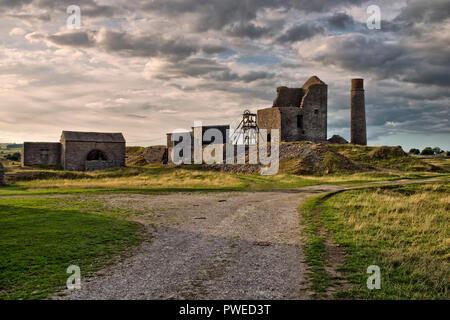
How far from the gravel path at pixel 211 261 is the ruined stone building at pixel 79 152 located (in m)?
37.2

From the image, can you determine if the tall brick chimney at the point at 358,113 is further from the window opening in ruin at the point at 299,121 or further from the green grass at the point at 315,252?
the green grass at the point at 315,252

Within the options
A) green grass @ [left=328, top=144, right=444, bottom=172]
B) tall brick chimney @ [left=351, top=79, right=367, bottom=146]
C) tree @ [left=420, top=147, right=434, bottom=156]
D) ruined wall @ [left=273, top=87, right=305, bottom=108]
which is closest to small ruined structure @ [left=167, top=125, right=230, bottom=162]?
ruined wall @ [left=273, top=87, right=305, bottom=108]

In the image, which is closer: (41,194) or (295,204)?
(295,204)

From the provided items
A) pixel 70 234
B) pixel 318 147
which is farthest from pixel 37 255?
pixel 318 147

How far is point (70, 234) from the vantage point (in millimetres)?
10789

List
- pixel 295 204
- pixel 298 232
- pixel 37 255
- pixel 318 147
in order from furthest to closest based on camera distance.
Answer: pixel 318 147 → pixel 295 204 → pixel 298 232 → pixel 37 255

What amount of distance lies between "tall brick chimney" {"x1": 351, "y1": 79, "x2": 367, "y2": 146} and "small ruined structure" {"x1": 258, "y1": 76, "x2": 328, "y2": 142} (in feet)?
14.7

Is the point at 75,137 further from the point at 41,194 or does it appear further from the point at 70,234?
the point at 70,234

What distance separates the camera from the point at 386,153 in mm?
42406

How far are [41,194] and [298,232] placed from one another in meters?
18.0

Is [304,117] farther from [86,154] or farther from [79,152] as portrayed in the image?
[79,152]

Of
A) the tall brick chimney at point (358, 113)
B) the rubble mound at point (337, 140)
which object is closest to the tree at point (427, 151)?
the rubble mound at point (337, 140)

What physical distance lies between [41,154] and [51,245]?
4616 centimetres
